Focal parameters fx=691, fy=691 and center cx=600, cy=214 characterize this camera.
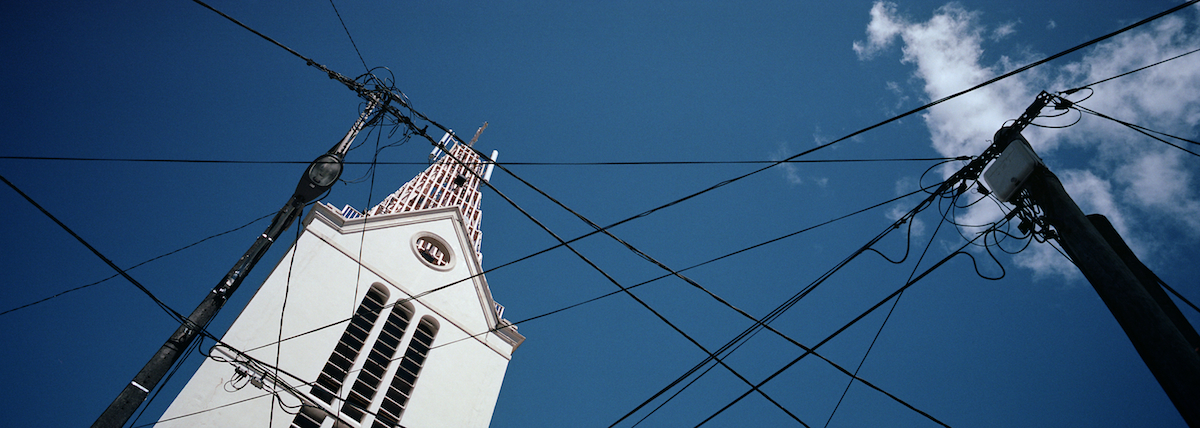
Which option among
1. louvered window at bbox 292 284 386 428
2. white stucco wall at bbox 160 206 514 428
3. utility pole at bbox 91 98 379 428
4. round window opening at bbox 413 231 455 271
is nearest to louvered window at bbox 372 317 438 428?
white stucco wall at bbox 160 206 514 428

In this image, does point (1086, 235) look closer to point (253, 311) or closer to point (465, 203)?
point (253, 311)

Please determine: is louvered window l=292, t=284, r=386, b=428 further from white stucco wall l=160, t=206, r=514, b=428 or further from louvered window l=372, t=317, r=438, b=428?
→ louvered window l=372, t=317, r=438, b=428

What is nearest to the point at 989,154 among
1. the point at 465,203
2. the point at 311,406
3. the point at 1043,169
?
the point at 1043,169

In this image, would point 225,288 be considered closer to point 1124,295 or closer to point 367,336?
point 1124,295

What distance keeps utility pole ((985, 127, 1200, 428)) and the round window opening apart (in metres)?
23.1

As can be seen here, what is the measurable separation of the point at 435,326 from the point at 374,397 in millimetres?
4296

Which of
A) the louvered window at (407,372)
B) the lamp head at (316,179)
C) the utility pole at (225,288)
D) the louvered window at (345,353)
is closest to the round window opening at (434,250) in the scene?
the louvered window at (407,372)

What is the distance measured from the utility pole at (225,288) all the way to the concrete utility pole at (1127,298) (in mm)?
7749

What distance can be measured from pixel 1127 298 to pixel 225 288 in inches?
335

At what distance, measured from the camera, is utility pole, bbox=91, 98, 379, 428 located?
6.46m

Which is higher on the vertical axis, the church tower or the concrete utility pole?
the church tower

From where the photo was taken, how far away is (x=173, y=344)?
6.93 meters

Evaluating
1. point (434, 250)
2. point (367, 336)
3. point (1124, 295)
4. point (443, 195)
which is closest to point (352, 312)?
point (367, 336)

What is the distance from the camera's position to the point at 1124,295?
5.60m
